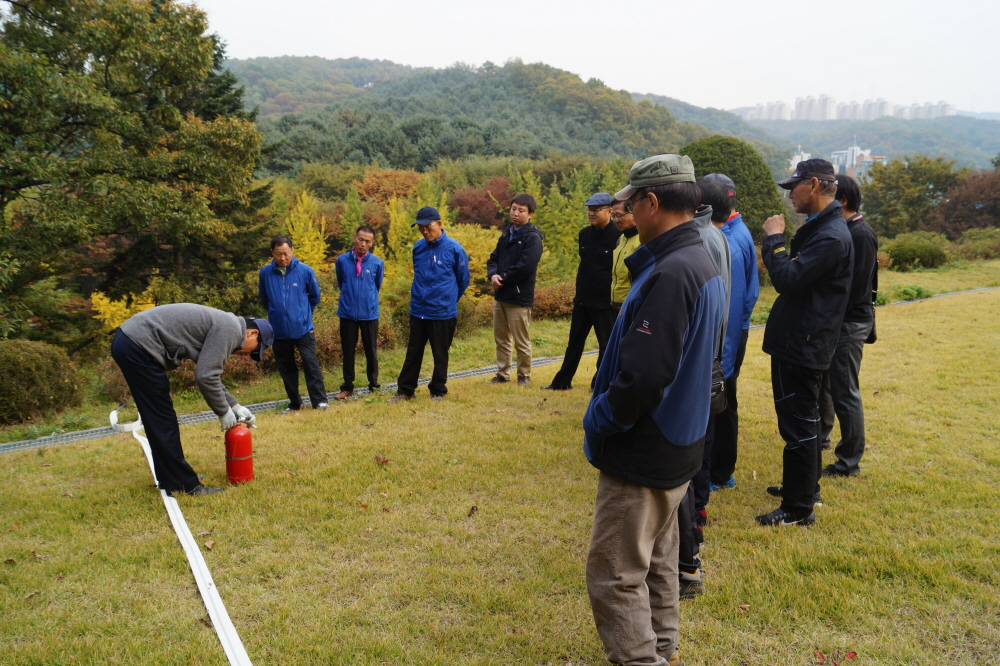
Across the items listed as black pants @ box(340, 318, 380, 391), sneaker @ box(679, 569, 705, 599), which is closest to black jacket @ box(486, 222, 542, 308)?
black pants @ box(340, 318, 380, 391)

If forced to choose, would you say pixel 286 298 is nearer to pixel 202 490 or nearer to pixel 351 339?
pixel 351 339

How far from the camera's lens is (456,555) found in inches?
139

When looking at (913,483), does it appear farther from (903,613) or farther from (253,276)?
(253,276)

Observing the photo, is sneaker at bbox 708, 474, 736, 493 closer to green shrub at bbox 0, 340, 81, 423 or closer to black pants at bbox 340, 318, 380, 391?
black pants at bbox 340, 318, 380, 391

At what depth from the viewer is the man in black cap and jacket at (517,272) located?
22.3 feet

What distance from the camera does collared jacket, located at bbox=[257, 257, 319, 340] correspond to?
6.53 metres

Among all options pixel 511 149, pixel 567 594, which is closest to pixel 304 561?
pixel 567 594

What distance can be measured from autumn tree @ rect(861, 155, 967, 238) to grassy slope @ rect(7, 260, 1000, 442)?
57.0 ft

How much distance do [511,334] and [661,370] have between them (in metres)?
5.33

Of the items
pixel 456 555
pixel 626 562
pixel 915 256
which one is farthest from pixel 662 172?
pixel 915 256

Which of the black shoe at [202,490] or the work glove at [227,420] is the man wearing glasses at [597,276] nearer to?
the work glove at [227,420]

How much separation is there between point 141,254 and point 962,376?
18.1 meters

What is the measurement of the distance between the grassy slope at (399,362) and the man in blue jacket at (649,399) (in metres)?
6.43

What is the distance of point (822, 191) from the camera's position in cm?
358
